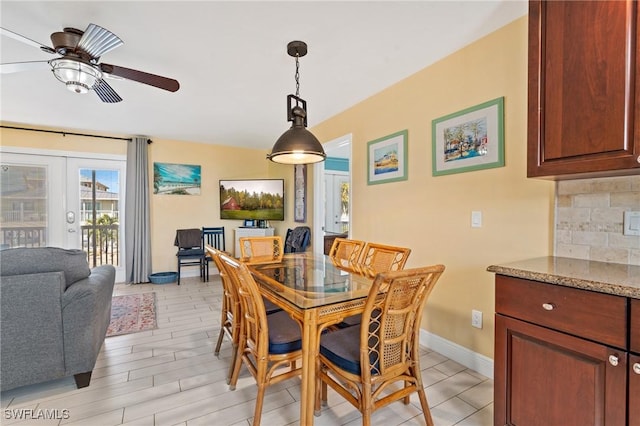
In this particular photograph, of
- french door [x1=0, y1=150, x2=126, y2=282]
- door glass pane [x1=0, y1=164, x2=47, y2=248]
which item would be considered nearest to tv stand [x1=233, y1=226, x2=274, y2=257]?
french door [x1=0, y1=150, x2=126, y2=282]

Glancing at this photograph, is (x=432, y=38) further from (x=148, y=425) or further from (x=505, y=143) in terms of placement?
(x=148, y=425)

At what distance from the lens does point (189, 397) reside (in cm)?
187

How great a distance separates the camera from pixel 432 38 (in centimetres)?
215

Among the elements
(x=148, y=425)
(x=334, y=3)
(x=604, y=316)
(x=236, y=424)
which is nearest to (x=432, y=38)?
(x=334, y=3)

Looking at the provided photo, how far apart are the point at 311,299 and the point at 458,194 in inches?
60.5

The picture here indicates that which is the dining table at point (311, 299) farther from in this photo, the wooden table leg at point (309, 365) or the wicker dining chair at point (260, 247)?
the wicker dining chair at point (260, 247)

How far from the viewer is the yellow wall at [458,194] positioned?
1952 mm

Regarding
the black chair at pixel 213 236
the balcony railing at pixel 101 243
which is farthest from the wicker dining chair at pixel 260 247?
the balcony railing at pixel 101 243

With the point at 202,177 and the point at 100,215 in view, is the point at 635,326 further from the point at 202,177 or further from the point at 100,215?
the point at 100,215

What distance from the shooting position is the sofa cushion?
1709 millimetres

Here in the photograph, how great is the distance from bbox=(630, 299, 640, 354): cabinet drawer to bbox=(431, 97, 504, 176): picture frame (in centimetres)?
126

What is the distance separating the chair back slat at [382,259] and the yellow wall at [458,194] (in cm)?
52

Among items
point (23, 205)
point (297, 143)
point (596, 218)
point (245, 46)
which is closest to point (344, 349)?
point (297, 143)

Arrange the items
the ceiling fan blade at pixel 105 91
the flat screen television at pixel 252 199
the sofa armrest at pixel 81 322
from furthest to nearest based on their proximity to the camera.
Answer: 1. the flat screen television at pixel 252 199
2. the ceiling fan blade at pixel 105 91
3. the sofa armrest at pixel 81 322
